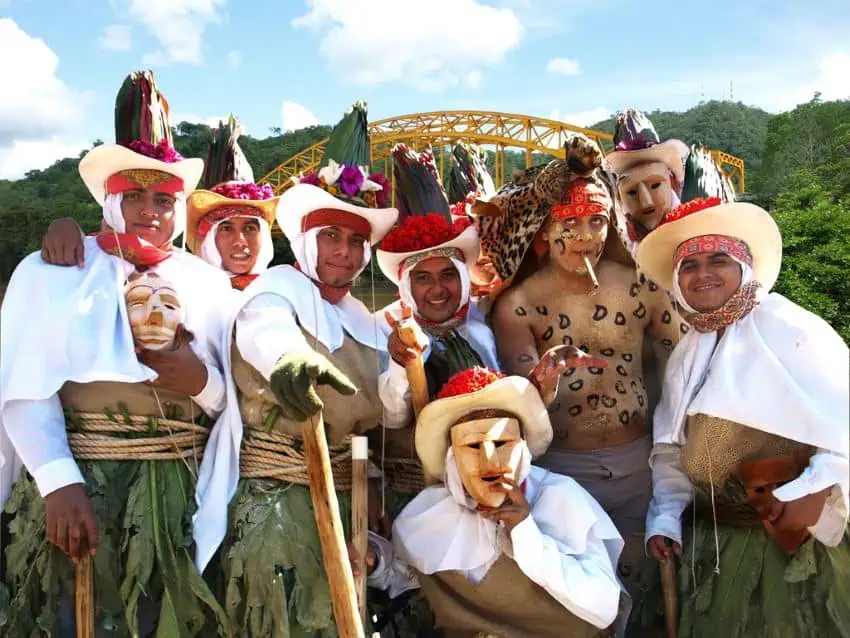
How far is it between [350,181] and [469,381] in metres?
1.09

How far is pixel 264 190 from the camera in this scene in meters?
4.38

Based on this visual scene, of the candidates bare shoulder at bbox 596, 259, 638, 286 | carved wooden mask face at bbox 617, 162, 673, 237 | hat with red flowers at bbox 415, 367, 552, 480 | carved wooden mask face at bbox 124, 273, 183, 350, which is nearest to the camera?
hat with red flowers at bbox 415, 367, 552, 480

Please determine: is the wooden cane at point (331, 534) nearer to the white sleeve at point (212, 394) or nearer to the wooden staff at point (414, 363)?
the wooden staff at point (414, 363)

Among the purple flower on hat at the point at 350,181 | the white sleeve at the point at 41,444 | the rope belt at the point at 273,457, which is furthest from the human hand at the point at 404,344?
the white sleeve at the point at 41,444

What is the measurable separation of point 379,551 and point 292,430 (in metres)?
0.65

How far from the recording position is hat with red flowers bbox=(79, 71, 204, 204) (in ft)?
11.3

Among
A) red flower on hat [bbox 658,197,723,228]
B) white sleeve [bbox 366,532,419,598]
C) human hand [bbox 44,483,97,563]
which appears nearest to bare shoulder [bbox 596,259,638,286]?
red flower on hat [bbox 658,197,723,228]

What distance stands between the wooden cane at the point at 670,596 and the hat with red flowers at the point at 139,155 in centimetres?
264

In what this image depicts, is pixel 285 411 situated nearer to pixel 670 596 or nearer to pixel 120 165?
pixel 120 165

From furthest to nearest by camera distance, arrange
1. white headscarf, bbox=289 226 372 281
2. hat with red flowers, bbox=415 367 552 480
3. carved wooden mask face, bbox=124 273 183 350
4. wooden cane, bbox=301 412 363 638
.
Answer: white headscarf, bbox=289 226 372 281 < carved wooden mask face, bbox=124 273 183 350 < hat with red flowers, bbox=415 367 552 480 < wooden cane, bbox=301 412 363 638

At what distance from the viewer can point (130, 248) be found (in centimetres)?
340

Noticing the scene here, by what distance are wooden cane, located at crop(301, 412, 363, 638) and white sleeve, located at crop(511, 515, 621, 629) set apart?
0.64m

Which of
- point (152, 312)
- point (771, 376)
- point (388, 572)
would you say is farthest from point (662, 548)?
point (152, 312)

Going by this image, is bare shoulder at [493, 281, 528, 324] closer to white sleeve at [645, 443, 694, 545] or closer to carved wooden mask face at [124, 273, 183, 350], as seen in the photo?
white sleeve at [645, 443, 694, 545]
